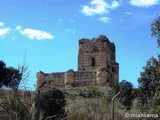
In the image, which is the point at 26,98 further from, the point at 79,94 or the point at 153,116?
the point at 79,94

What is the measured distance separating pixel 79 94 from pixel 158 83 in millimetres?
39347

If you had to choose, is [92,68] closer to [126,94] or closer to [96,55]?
[96,55]

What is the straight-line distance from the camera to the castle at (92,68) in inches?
2921

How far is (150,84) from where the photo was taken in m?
28.8

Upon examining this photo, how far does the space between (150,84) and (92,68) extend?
5100cm

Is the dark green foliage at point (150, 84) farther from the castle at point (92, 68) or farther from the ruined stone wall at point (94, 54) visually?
the ruined stone wall at point (94, 54)

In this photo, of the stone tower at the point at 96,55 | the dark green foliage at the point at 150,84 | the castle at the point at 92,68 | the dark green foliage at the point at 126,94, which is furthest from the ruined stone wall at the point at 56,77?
the dark green foliage at the point at 150,84

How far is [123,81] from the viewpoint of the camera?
52406 mm

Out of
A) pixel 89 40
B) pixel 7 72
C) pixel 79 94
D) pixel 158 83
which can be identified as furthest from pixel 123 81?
pixel 89 40

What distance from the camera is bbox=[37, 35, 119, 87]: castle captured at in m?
74.2

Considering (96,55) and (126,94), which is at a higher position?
(96,55)

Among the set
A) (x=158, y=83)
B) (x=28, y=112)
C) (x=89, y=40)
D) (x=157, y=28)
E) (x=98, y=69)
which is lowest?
(x=28, y=112)

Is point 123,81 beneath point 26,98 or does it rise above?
above

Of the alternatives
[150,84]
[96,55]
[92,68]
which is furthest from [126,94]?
[96,55]
